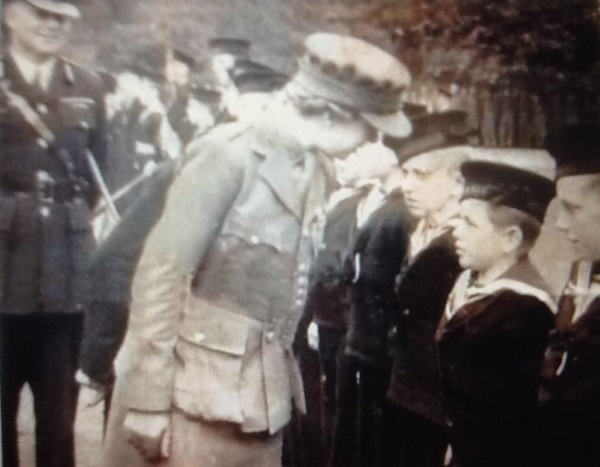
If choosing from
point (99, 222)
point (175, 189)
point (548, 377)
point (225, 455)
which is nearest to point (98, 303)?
point (99, 222)

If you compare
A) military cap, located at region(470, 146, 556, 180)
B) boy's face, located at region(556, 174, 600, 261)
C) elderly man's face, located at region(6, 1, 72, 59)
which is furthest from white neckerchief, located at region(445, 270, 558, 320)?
elderly man's face, located at region(6, 1, 72, 59)

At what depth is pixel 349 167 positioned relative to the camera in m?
1.73

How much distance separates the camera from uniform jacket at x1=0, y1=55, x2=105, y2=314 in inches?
70.0

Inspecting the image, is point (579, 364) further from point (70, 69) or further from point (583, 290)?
point (70, 69)

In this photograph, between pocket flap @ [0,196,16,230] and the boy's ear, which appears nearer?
the boy's ear

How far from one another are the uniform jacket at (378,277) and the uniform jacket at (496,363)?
12 cm

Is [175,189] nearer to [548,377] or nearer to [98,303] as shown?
[98,303]

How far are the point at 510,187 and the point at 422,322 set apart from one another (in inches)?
12.1

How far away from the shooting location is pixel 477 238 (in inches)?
65.7

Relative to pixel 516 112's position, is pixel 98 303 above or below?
below

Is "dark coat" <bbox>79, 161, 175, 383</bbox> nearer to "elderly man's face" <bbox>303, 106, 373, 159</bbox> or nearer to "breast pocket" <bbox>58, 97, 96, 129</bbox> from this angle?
"breast pocket" <bbox>58, 97, 96, 129</bbox>

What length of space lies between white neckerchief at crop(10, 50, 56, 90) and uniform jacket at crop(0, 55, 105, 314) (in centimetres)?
1

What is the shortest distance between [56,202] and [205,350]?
1.42ft

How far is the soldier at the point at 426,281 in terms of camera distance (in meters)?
1.68
